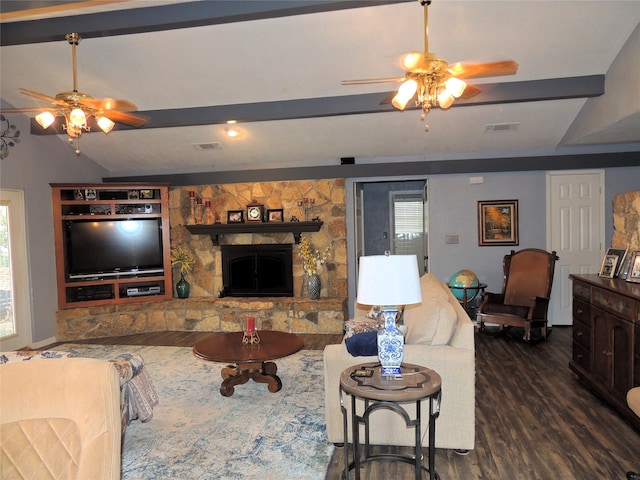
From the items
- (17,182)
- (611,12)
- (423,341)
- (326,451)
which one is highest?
(611,12)

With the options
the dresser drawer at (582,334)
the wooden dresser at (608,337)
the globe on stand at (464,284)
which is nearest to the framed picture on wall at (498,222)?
the globe on stand at (464,284)

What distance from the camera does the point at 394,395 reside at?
2.30m

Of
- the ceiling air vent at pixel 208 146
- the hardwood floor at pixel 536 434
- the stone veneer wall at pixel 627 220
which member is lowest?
the hardwood floor at pixel 536 434

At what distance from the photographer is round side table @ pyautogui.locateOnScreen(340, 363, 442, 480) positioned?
2.32 meters

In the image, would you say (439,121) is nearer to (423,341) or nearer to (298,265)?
(298,265)

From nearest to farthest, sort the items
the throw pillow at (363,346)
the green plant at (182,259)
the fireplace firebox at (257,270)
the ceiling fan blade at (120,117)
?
the throw pillow at (363,346)
the ceiling fan blade at (120,117)
the fireplace firebox at (257,270)
the green plant at (182,259)

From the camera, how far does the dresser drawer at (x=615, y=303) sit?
3229 millimetres

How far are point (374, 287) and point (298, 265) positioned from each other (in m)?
4.27

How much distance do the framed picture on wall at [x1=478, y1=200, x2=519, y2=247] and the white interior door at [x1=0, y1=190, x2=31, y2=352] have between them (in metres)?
6.13

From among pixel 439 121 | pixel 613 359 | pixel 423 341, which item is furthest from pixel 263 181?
pixel 613 359

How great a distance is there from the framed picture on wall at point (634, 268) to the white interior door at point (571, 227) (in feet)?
8.56

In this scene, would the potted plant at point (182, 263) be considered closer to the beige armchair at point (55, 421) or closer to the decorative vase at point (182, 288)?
the decorative vase at point (182, 288)

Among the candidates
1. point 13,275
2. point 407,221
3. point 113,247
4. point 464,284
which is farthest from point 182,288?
point 407,221

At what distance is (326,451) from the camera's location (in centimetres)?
300
